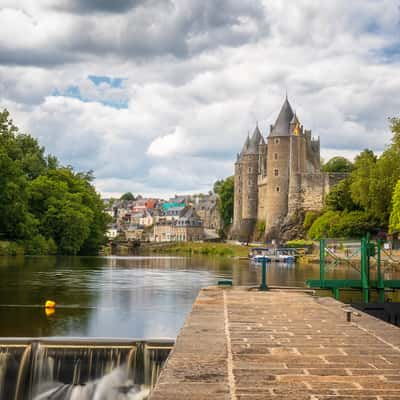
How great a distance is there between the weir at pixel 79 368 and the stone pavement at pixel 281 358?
1197 millimetres

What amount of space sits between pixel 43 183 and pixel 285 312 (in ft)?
169

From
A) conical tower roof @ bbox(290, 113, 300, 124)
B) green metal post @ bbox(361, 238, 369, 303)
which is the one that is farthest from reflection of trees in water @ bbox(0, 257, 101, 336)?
conical tower roof @ bbox(290, 113, 300, 124)

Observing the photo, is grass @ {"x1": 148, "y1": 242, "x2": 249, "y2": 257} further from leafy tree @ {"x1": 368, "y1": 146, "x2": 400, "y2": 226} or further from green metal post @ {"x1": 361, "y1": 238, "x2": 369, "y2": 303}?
green metal post @ {"x1": 361, "y1": 238, "x2": 369, "y2": 303}

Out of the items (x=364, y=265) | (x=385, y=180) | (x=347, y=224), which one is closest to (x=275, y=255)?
(x=347, y=224)

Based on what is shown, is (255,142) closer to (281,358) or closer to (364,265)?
(364,265)

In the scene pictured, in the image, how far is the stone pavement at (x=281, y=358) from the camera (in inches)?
210

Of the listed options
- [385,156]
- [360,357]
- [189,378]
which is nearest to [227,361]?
[189,378]

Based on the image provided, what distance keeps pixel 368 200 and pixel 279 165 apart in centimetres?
2972

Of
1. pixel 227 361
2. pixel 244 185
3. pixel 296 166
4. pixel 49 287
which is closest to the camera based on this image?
pixel 227 361

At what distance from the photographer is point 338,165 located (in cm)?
9212

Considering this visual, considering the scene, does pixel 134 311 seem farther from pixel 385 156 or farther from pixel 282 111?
pixel 282 111

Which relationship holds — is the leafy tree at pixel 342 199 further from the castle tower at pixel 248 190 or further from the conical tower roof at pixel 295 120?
the castle tower at pixel 248 190

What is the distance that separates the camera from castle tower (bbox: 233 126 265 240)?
86125 millimetres

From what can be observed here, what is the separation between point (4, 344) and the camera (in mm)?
10422
